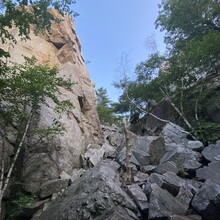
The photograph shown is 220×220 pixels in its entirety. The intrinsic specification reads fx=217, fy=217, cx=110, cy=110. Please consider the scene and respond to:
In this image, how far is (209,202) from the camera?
534 centimetres

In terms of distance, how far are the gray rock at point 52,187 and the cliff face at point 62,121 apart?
0.66 meters

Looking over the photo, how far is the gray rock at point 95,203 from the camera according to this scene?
5.62 metres

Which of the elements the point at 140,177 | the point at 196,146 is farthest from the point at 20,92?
the point at 196,146

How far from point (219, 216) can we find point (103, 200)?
289 centimetres

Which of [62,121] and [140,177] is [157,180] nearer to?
[140,177]

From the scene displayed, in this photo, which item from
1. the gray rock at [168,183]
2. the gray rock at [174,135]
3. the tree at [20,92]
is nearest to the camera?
the gray rock at [168,183]

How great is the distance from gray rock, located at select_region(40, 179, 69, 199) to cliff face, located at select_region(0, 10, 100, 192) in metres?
0.66

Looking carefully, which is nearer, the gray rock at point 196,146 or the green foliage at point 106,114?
the gray rock at point 196,146

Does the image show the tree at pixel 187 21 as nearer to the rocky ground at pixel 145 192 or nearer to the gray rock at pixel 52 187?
the rocky ground at pixel 145 192

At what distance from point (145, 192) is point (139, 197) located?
1.33 ft

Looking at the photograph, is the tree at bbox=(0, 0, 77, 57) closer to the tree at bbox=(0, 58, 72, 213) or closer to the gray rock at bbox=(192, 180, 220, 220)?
the tree at bbox=(0, 58, 72, 213)

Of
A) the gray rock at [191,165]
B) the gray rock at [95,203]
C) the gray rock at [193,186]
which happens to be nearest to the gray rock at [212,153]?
the gray rock at [191,165]

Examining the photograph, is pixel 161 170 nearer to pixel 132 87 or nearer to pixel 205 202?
pixel 205 202

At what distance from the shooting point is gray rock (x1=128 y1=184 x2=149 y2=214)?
5898 mm
